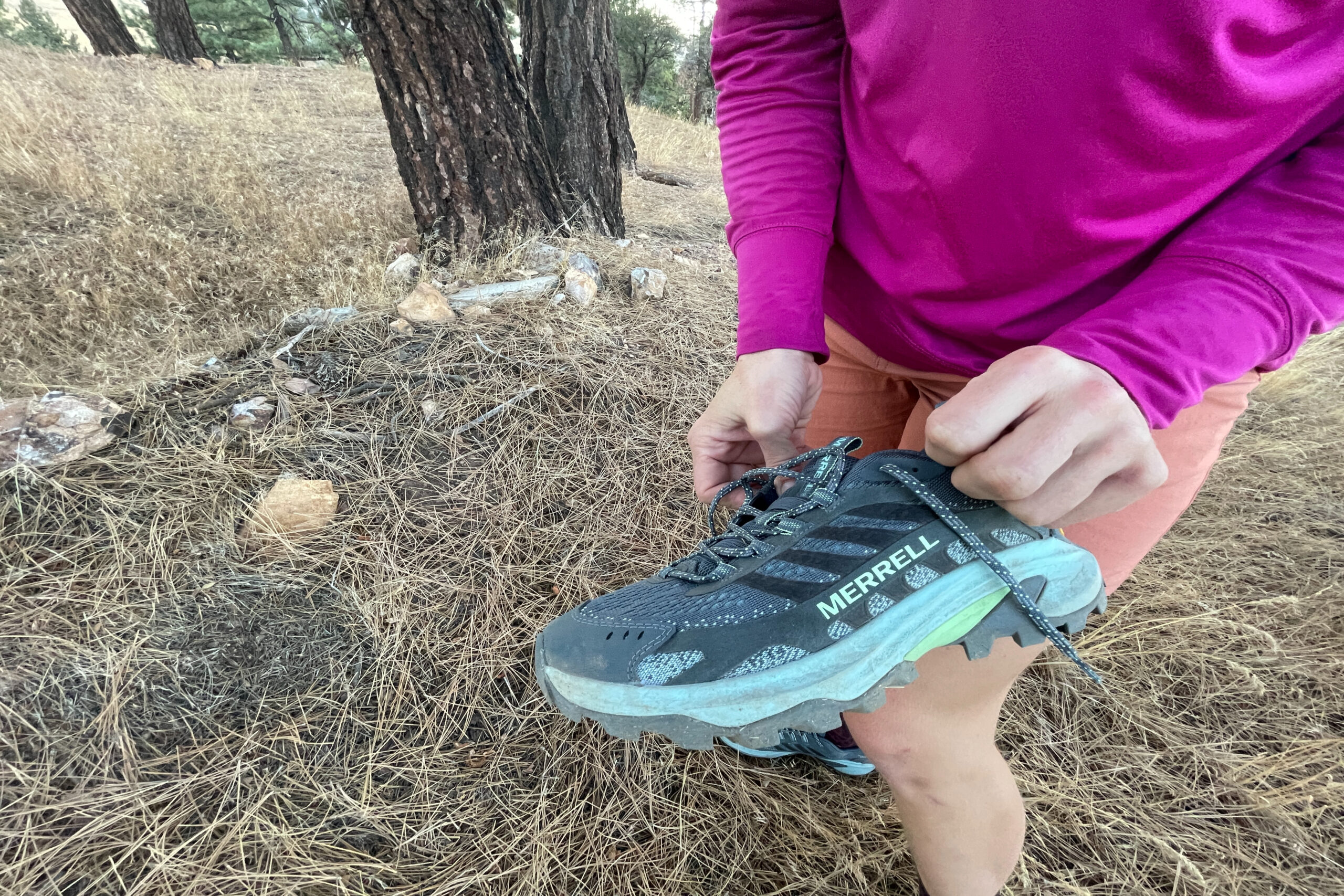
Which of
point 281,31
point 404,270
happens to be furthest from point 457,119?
point 281,31

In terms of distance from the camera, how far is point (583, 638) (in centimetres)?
84

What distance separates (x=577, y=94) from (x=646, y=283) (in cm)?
147

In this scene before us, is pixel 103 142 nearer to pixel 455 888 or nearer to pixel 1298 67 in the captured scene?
pixel 455 888

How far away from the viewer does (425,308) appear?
2.12 meters

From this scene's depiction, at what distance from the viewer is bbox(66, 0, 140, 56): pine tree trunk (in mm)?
7066

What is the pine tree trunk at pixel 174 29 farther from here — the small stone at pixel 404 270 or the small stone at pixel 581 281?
the small stone at pixel 581 281

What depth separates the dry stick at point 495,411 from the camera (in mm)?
1810

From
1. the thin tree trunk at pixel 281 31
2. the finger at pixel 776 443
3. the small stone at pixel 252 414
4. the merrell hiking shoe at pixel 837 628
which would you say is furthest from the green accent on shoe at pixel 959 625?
the thin tree trunk at pixel 281 31

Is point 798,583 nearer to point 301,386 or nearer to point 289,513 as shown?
point 289,513

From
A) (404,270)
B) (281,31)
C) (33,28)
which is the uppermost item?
(33,28)

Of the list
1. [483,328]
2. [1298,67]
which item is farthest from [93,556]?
[1298,67]

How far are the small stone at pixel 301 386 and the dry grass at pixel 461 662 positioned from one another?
0.16ft

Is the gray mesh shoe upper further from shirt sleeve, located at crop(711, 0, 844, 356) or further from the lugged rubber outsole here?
shirt sleeve, located at crop(711, 0, 844, 356)

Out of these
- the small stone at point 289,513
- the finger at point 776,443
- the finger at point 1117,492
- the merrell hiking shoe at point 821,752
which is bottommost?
the merrell hiking shoe at point 821,752
